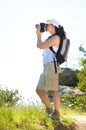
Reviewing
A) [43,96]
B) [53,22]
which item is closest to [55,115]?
[43,96]

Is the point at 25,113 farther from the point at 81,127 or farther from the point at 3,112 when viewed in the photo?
Answer: the point at 81,127

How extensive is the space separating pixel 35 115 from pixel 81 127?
46.5 inches

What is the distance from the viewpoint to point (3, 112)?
683 cm

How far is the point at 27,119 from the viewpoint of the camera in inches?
276

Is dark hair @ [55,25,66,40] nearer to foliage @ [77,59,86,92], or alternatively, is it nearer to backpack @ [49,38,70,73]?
backpack @ [49,38,70,73]

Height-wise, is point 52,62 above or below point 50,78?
above

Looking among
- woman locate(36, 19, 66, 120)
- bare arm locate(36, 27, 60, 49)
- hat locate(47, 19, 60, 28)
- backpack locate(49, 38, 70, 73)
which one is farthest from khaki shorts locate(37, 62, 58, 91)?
hat locate(47, 19, 60, 28)

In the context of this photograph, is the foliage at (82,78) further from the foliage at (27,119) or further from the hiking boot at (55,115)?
the hiking boot at (55,115)

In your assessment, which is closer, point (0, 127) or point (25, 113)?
point (0, 127)

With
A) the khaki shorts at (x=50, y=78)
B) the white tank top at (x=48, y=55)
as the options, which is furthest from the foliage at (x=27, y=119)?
the white tank top at (x=48, y=55)

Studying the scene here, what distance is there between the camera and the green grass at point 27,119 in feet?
21.6

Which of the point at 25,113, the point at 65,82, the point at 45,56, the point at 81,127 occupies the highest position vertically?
the point at 45,56

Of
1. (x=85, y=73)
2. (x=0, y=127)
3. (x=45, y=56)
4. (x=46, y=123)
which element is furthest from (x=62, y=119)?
(x=85, y=73)

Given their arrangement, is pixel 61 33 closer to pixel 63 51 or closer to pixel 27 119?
pixel 63 51
